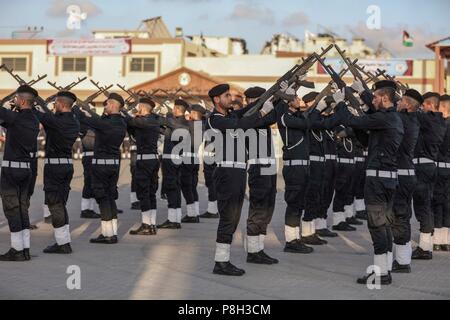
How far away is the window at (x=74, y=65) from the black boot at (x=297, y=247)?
142 feet

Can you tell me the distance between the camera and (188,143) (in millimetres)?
13438

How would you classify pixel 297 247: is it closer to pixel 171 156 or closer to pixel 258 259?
pixel 258 259

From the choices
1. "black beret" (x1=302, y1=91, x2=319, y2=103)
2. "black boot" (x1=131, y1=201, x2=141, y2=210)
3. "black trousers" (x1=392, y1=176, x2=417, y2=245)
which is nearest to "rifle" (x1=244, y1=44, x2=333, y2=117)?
"black beret" (x1=302, y1=91, x2=319, y2=103)

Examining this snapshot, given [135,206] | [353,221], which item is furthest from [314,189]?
[135,206]

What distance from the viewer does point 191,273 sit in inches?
332

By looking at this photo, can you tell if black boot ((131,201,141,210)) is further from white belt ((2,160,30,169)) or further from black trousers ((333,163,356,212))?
white belt ((2,160,30,169))

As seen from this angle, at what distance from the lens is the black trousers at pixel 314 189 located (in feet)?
36.1

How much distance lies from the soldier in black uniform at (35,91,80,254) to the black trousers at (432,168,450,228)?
565cm

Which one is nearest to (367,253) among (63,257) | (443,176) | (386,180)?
(443,176)

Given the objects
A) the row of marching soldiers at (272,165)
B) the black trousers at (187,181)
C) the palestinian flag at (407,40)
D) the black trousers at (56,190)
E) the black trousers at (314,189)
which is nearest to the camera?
the row of marching soldiers at (272,165)

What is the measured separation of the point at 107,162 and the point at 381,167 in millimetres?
4587

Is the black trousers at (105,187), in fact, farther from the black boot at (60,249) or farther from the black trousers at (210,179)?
the black trousers at (210,179)

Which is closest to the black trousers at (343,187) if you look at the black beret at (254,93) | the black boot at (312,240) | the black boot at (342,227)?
the black boot at (342,227)

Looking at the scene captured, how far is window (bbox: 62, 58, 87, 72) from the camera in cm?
5103
